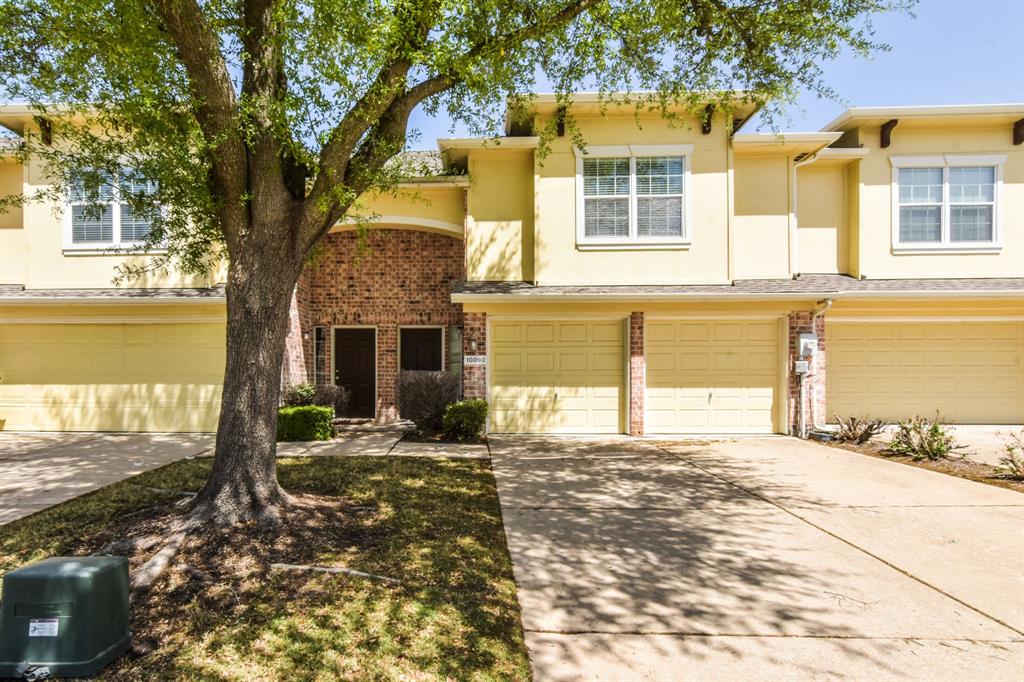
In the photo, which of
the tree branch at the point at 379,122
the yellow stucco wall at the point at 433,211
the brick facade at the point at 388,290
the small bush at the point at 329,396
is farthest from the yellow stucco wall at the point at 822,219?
the small bush at the point at 329,396

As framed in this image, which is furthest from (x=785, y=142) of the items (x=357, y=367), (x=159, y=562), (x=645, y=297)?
(x=159, y=562)

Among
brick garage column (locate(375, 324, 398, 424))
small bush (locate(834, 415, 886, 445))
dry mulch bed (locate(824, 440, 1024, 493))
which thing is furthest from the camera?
brick garage column (locate(375, 324, 398, 424))

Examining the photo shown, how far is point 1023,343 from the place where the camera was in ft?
38.5

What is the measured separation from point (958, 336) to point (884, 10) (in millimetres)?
8411

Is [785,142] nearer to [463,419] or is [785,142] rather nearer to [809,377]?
[809,377]

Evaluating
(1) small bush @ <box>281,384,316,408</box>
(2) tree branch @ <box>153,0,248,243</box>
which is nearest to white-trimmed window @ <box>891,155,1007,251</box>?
(2) tree branch @ <box>153,0,248,243</box>

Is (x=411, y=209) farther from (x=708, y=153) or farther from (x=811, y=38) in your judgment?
(x=811, y=38)

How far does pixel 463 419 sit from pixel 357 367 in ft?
14.2

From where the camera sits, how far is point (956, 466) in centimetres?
816

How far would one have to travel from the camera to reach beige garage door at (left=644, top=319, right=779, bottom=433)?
36.3 feet

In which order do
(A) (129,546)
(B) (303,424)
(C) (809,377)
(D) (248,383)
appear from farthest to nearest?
1. (C) (809,377)
2. (B) (303,424)
3. (D) (248,383)
4. (A) (129,546)

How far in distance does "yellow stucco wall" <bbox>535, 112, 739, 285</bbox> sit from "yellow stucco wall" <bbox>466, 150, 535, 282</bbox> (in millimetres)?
470

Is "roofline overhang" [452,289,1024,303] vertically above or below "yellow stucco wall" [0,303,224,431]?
above

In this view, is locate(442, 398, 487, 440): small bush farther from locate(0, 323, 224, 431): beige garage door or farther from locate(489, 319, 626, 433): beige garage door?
locate(0, 323, 224, 431): beige garage door
